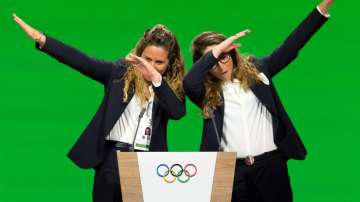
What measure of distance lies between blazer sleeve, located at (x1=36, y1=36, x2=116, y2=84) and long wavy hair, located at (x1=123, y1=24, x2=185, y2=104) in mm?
95

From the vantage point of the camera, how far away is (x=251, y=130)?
3.06m

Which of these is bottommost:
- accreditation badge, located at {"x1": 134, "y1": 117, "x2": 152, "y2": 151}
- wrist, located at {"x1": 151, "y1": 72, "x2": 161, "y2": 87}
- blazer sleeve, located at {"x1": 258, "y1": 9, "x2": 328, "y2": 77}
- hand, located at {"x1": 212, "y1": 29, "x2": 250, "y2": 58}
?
accreditation badge, located at {"x1": 134, "y1": 117, "x2": 152, "y2": 151}

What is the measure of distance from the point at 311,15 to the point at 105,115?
98cm

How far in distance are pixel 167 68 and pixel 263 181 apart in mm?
650

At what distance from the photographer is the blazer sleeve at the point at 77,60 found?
2.91 metres

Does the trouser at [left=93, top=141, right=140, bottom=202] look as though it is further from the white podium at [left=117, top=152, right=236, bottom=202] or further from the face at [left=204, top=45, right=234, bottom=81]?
the face at [left=204, top=45, right=234, bottom=81]

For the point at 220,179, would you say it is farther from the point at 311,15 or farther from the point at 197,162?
the point at 311,15

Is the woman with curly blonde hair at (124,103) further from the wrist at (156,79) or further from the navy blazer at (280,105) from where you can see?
the navy blazer at (280,105)

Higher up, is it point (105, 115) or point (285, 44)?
point (285, 44)

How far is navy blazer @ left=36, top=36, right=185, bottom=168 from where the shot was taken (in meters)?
2.91

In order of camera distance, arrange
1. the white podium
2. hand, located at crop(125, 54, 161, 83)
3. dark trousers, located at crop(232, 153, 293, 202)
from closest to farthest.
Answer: the white podium < hand, located at crop(125, 54, 161, 83) < dark trousers, located at crop(232, 153, 293, 202)

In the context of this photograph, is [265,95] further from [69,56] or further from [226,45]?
[69,56]

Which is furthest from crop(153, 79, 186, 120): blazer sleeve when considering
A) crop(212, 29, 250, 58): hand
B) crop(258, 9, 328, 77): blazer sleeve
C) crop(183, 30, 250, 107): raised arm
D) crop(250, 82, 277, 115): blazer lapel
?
crop(258, 9, 328, 77): blazer sleeve

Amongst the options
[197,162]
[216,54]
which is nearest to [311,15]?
[216,54]
